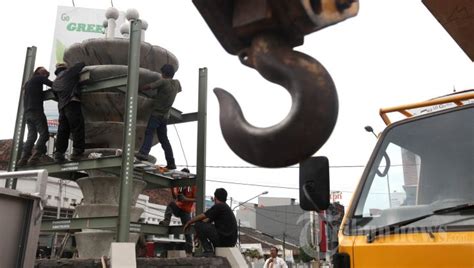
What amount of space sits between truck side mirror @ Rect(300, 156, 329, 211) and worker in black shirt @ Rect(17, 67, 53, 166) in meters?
4.18

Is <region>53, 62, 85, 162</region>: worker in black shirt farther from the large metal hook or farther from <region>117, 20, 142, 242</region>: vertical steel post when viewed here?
the large metal hook

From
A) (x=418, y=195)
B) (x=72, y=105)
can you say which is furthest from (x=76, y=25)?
(x=418, y=195)

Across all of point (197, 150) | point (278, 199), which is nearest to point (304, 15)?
point (197, 150)

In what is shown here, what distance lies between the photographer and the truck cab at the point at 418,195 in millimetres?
2279

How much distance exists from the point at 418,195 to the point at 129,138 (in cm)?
330

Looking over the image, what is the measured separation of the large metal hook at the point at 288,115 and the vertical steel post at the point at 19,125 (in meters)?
5.60

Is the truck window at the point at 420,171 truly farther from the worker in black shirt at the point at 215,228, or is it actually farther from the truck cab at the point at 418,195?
the worker in black shirt at the point at 215,228

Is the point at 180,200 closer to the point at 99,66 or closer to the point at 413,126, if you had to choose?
the point at 99,66

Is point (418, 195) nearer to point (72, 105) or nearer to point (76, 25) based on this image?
point (72, 105)

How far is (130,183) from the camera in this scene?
5062 mm

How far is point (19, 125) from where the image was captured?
6207 mm

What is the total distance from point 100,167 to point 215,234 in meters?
1.55

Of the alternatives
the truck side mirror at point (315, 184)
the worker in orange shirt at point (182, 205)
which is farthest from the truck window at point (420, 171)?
the worker in orange shirt at point (182, 205)

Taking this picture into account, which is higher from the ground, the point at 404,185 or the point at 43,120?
the point at 43,120
